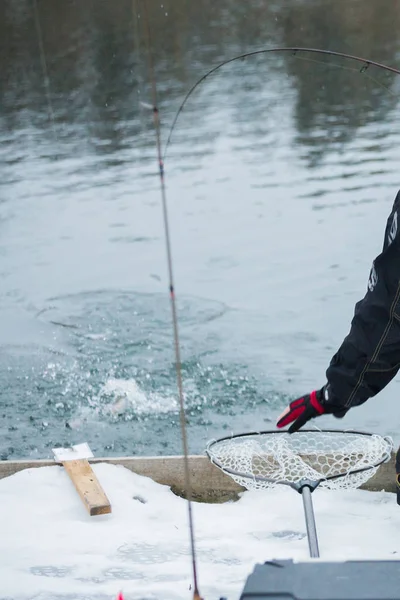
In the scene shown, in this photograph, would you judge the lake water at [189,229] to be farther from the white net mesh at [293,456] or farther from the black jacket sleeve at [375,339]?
the black jacket sleeve at [375,339]

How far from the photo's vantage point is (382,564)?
1815 millimetres

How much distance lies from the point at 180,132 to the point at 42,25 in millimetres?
8712

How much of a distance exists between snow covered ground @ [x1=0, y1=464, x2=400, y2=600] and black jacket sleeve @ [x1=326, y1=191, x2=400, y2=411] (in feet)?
2.35

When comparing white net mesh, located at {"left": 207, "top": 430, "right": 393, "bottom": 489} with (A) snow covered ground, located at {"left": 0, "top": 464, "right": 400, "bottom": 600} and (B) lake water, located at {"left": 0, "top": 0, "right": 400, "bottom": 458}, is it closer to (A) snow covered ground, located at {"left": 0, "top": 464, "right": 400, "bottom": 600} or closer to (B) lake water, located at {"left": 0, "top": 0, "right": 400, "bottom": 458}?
(A) snow covered ground, located at {"left": 0, "top": 464, "right": 400, "bottom": 600}

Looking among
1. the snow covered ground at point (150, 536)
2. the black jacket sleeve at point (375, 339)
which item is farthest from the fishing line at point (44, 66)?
the black jacket sleeve at point (375, 339)

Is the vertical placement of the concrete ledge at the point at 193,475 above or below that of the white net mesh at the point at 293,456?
below

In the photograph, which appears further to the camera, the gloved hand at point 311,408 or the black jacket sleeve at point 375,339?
the gloved hand at point 311,408

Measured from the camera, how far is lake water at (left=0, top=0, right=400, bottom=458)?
552 cm

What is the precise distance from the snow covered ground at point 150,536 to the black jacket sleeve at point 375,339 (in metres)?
0.72

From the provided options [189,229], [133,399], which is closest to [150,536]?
[133,399]

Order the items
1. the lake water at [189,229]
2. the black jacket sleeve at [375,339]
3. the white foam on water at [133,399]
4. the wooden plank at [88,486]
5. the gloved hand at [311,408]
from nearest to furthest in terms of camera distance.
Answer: the black jacket sleeve at [375,339], the gloved hand at [311,408], the wooden plank at [88,486], the white foam on water at [133,399], the lake water at [189,229]

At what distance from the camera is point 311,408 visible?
3016 millimetres

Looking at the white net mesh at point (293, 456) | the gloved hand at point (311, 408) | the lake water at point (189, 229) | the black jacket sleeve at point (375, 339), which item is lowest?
the lake water at point (189, 229)

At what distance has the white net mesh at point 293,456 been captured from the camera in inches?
141
